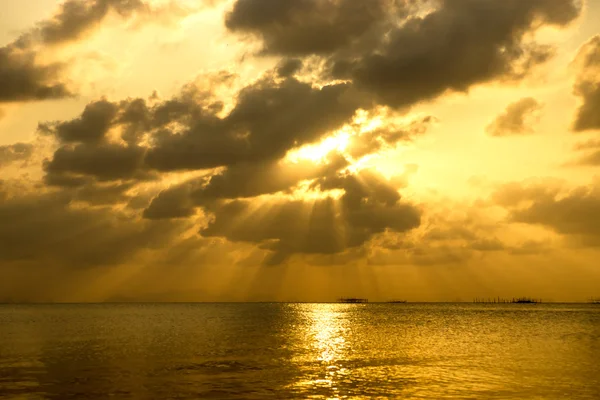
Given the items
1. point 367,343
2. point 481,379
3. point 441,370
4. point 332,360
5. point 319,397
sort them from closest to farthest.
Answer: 1. point 319,397
2. point 481,379
3. point 441,370
4. point 332,360
5. point 367,343

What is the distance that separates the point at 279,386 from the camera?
53719 mm

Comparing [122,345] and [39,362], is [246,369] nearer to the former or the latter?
[39,362]

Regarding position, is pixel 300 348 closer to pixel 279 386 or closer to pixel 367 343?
pixel 367 343

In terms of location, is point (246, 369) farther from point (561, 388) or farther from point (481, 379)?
point (561, 388)

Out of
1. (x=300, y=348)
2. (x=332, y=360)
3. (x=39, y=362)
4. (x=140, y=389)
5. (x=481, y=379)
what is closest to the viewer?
(x=140, y=389)

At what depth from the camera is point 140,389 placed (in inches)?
2053

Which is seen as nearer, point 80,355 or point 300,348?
point 80,355

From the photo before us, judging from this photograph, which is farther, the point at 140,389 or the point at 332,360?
the point at 332,360

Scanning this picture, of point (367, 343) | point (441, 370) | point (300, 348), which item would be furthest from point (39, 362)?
point (367, 343)

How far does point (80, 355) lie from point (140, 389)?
3184cm

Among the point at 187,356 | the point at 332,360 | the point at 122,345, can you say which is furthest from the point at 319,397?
the point at 122,345

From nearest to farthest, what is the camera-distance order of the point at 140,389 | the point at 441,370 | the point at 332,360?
the point at 140,389
the point at 441,370
the point at 332,360

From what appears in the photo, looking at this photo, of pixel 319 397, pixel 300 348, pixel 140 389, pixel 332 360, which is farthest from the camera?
pixel 300 348

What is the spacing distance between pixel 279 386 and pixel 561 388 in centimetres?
2674
